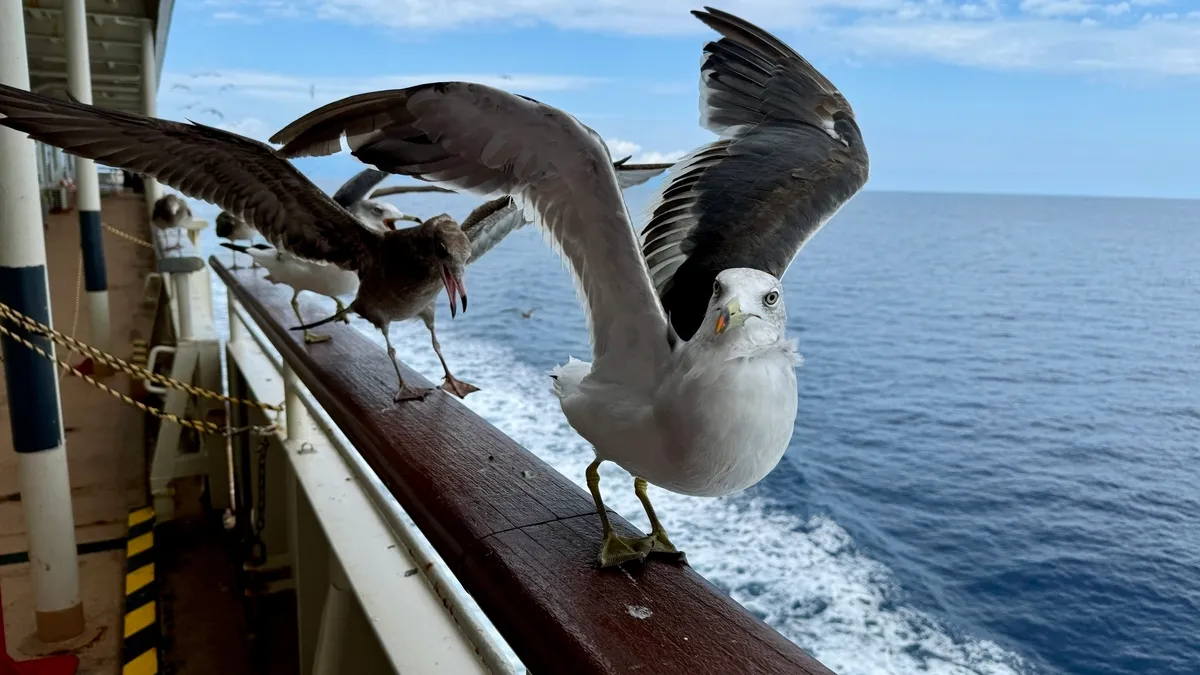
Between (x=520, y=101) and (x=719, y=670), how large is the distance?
57 cm

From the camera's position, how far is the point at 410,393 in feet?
4.72

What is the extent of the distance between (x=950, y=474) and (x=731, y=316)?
22.5 ft

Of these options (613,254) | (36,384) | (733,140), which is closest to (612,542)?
(613,254)

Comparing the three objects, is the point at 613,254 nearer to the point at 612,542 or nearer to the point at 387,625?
the point at 612,542

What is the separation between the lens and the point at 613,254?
85 centimetres

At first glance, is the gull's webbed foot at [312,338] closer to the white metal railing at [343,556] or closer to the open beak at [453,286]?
the white metal railing at [343,556]

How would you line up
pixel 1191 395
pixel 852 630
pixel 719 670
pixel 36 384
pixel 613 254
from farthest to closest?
pixel 1191 395
pixel 852 630
pixel 36 384
pixel 613 254
pixel 719 670

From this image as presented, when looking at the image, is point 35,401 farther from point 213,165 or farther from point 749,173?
point 749,173

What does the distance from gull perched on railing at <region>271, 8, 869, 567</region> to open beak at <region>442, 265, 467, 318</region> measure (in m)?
0.72

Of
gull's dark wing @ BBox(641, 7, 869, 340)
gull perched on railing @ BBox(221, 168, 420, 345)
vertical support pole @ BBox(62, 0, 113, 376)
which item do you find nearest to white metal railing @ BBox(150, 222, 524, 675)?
gull perched on railing @ BBox(221, 168, 420, 345)

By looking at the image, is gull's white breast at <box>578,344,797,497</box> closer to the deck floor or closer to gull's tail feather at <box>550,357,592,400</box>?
gull's tail feather at <box>550,357,592,400</box>

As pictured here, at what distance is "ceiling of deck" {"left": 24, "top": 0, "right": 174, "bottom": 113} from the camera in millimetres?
6617

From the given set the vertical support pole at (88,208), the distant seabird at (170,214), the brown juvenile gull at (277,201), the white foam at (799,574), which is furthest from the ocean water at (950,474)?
the vertical support pole at (88,208)

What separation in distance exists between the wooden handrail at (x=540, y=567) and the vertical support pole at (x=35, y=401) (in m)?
1.24
